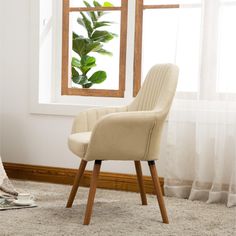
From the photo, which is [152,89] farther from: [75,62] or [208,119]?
[75,62]

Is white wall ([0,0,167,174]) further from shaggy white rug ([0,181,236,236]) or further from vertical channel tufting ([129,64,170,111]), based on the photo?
vertical channel tufting ([129,64,170,111])

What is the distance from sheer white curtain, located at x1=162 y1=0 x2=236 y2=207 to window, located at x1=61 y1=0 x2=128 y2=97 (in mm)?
684

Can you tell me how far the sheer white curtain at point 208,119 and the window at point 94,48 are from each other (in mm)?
684

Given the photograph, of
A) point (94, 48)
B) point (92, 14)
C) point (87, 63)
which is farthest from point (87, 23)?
point (87, 63)

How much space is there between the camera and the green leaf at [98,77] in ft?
13.5

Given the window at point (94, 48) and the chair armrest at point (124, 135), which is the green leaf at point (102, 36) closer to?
the window at point (94, 48)

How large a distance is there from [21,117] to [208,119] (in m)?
1.50

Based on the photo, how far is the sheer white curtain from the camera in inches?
131

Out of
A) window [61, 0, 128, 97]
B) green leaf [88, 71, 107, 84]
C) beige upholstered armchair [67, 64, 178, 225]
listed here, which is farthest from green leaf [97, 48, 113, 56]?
beige upholstered armchair [67, 64, 178, 225]

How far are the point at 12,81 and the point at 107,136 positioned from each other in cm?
159

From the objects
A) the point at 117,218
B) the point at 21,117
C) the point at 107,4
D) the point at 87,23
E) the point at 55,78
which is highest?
the point at 107,4

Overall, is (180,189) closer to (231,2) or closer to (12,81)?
(231,2)

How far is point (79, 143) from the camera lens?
285 cm

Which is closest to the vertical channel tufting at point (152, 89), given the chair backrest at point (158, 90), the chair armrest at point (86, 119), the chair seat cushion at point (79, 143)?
the chair backrest at point (158, 90)
